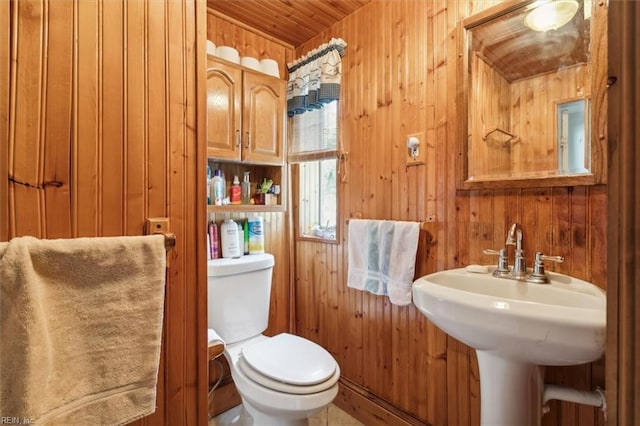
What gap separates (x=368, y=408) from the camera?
1.58 m

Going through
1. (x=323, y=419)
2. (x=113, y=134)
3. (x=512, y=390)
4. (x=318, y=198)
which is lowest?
(x=323, y=419)

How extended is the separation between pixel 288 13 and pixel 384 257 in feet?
4.79

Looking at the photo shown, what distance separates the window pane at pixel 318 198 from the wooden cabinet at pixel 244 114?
253 mm

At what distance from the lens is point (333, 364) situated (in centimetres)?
126

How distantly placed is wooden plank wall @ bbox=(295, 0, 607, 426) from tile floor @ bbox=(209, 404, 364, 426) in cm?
5

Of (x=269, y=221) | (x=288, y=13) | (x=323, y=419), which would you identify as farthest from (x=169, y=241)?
(x=288, y=13)

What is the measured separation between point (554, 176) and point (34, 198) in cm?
146

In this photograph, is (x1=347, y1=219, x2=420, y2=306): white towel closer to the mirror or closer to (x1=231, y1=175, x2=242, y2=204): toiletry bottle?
the mirror

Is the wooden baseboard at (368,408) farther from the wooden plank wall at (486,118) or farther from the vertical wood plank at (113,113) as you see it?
the vertical wood plank at (113,113)

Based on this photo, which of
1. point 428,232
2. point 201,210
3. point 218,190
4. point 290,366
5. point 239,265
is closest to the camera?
point 201,210

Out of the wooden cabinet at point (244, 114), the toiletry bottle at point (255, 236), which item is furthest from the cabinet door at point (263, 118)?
the toiletry bottle at point (255, 236)

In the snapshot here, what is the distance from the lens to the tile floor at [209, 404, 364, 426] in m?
1.60

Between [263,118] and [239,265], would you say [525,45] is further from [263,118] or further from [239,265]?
[239,265]

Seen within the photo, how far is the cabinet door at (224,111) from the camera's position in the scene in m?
1.58
